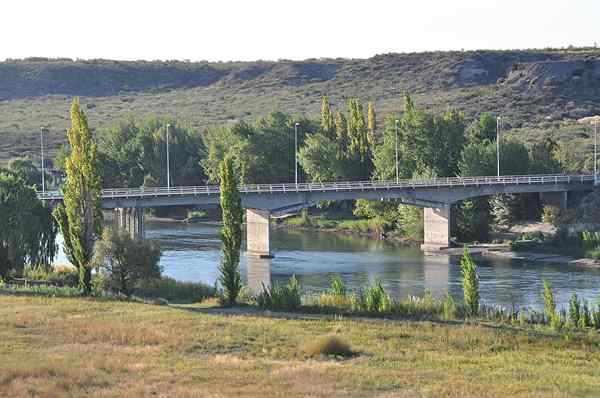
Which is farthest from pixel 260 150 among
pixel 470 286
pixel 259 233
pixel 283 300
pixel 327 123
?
pixel 470 286

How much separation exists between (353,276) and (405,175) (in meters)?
39.4

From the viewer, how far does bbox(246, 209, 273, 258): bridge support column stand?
97150 millimetres

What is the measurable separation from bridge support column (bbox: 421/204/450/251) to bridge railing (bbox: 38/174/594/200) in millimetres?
2712

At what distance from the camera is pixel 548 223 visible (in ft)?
360

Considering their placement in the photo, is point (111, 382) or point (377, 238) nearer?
point (111, 382)

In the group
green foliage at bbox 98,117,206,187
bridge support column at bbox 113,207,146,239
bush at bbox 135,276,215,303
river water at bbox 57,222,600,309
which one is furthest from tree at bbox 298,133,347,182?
bush at bbox 135,276,215,303

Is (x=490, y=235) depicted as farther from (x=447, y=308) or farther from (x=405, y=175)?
(x=447, y=308)

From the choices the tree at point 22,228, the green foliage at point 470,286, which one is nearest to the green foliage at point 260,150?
the tree at point 22,228

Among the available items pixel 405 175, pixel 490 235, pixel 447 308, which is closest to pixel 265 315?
pixel 447 308

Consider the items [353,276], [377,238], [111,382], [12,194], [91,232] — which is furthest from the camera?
[377,238]

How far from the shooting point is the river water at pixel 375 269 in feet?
243

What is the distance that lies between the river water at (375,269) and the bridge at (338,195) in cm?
325

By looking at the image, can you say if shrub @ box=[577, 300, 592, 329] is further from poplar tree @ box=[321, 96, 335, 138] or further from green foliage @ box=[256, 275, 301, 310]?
poplar tree @ box=[321, 96, 335, 138]

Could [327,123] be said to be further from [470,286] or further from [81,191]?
[470,286]
